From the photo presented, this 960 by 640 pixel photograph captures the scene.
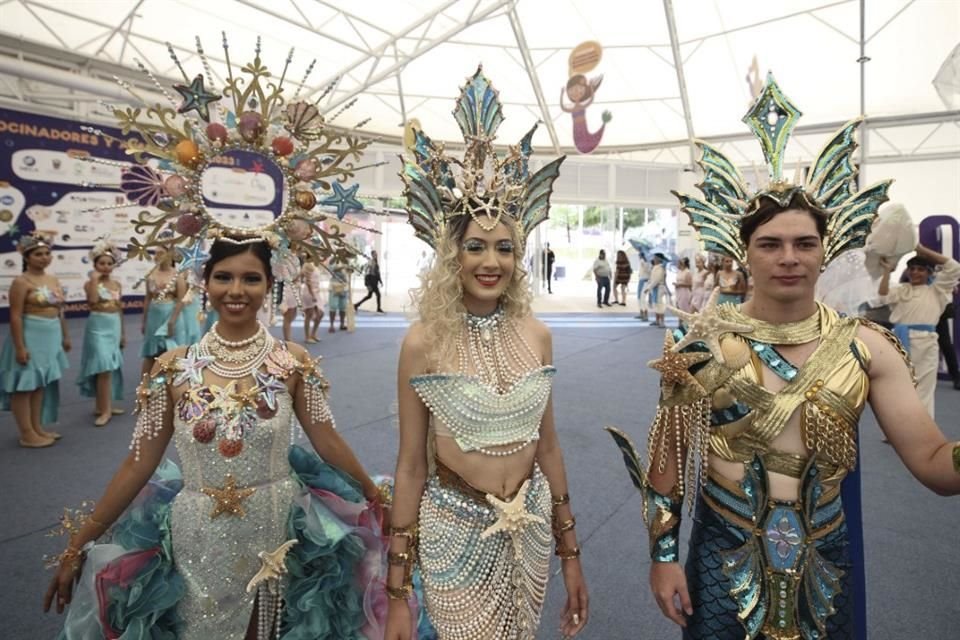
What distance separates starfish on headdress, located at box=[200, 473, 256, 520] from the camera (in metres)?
1.76

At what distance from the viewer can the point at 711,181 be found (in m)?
1.69

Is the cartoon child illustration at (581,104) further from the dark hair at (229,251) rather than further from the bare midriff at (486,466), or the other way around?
the bare midriff at (486,466)

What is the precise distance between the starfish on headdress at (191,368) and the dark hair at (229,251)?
26cm

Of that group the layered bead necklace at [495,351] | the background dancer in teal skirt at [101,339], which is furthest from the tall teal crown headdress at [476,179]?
the background dancer in teal skirt at [101,339]

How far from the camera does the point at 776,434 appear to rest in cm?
143

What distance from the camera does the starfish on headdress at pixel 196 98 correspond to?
2.03 m

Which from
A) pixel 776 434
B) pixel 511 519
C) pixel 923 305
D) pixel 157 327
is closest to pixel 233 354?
pixel 511 519

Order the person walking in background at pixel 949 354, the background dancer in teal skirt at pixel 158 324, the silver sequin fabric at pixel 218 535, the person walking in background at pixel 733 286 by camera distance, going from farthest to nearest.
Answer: the person walking in background at pixel 949 354 < the person walking in background at pixel 733 286 < the background dancer in teal skirt at pixel 158 324 < the silver sequin fabric at pixel 218 535

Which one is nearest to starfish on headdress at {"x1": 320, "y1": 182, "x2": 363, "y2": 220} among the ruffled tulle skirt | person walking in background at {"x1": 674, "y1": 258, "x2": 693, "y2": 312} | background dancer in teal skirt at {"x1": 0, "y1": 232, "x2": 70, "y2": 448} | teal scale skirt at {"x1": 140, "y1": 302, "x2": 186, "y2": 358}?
the ruffled tulle skirt

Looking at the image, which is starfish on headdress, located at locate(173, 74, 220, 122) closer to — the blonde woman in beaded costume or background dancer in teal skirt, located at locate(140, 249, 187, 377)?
the blonde woman in beaded costume

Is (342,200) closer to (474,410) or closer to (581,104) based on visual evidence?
(474,410)

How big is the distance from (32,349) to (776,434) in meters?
5.65

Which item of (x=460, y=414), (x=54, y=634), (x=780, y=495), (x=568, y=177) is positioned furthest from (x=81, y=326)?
(x=568, y=177)

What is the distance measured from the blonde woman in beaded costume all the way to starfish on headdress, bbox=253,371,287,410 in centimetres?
48
